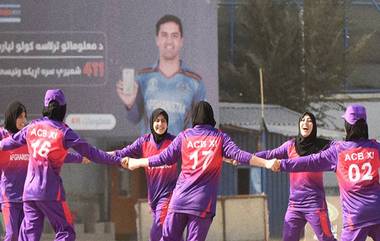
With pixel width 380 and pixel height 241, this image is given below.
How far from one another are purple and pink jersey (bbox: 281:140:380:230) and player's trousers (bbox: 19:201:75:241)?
299cm

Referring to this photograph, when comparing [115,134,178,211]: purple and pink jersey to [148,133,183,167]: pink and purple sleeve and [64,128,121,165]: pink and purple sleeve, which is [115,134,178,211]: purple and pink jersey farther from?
[148,133,183,167]: pink and purple sleeve

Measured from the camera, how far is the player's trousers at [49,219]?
11727 mm

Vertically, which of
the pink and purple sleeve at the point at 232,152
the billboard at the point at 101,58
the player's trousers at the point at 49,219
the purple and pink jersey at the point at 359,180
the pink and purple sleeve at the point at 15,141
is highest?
the billboard at the point at 101,58

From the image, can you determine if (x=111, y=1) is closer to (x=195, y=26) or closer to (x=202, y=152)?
(x=195, y=26)

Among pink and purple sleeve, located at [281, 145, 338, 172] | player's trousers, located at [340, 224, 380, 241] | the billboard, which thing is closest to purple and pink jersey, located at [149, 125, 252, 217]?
pink and purple sleeve, located at [281, 145, 338, 172]

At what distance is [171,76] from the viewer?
2383 centimetres

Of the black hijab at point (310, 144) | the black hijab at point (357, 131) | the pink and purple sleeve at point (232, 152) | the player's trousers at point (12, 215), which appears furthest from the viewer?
the player's trousers at point (12, 215)

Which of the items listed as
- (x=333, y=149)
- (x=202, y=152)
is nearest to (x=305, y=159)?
(x=333, y=149)

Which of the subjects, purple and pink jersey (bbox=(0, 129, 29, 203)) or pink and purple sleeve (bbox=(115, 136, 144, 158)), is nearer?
purple and pink jersey (bbox=(0, 129, 29, 203))

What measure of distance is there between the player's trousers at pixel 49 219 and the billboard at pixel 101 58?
11.9 meters

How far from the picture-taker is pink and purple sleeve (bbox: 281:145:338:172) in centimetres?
1140

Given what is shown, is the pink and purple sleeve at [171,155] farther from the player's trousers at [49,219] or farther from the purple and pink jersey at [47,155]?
the player's trousers at [49,219]

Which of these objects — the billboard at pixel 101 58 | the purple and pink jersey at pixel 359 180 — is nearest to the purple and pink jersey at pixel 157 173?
the purple and pink jersey at pixel 359 180

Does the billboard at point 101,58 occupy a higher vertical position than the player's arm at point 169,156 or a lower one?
higher
